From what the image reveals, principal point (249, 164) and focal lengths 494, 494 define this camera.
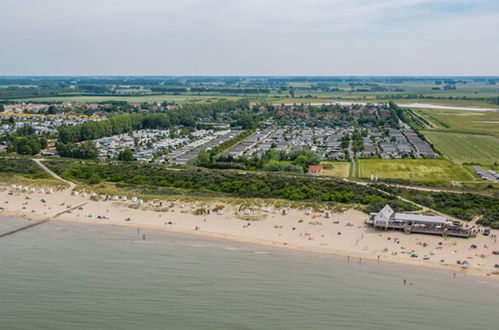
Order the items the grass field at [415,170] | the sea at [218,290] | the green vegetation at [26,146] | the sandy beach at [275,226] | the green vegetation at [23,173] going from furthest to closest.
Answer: the green vegetation at [26,146] < the grass field at [415,170] < the green vegetation at [23,173] < the sandy beach at [275,226] < the sea at [218,290]

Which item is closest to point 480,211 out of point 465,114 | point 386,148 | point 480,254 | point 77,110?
point 480,254

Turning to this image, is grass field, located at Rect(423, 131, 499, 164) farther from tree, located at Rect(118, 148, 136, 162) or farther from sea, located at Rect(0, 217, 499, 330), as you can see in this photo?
sea, located at Rect(0, 217, 499, 330)

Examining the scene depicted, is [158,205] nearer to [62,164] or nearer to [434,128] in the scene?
[62,164]

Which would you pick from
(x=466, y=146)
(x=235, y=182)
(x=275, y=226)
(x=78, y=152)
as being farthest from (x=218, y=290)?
(x=466, y=146)

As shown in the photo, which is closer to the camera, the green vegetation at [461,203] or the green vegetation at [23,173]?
the green vegetation at [461,203]

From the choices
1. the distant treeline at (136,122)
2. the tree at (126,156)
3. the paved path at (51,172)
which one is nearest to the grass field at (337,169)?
the tree at (126,156)

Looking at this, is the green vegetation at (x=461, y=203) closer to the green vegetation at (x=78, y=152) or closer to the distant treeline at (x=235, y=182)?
the distant treeline at (x=235, y=182)
